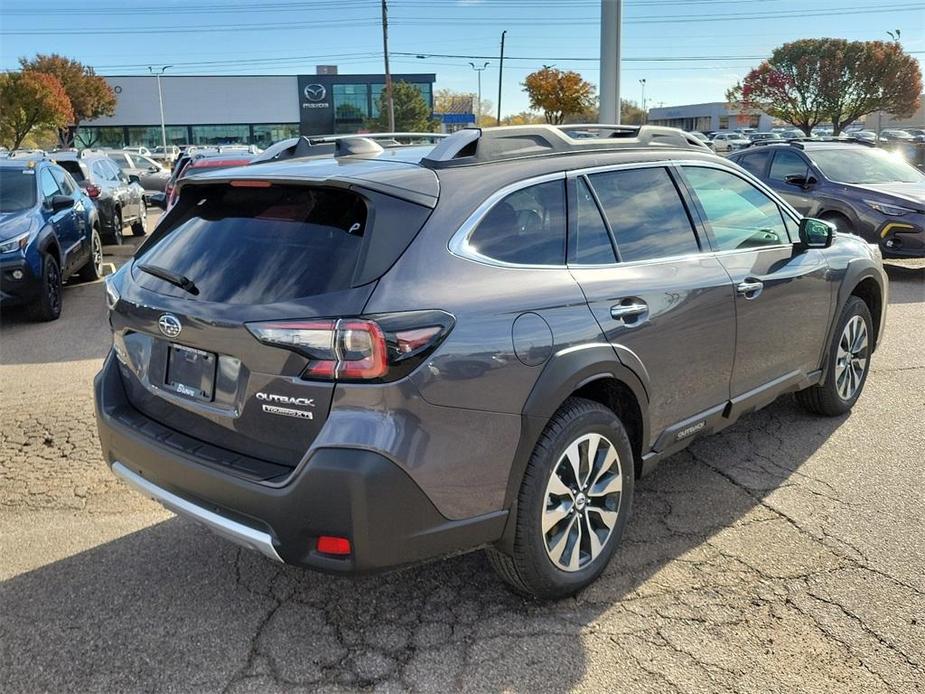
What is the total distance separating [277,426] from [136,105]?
91.7 m

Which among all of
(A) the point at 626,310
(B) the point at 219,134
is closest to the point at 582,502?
(A) the point at 626,310

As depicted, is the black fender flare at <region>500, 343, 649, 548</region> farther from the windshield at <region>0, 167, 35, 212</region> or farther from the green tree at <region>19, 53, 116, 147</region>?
the green tree at <region>19, 53, 116, 147</region>

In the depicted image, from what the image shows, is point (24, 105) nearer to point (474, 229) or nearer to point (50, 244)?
point (50, 244)

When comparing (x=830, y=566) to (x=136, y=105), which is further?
(x=136, y=105)

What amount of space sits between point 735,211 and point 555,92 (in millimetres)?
48361

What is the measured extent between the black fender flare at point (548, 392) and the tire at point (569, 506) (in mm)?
55

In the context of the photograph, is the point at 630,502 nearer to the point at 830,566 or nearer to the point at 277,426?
the point at 830,566

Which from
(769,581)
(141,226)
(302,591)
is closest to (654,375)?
(769,581)

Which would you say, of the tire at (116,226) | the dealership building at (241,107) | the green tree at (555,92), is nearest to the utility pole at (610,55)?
the tire at (116,226)

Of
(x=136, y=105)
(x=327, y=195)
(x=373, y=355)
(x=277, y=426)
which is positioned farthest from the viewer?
(x=136, y=105)

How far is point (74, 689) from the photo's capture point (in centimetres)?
270

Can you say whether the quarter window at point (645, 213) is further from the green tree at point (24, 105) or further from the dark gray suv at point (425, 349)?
the green tree at point (24, 105)

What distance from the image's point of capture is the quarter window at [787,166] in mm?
11254

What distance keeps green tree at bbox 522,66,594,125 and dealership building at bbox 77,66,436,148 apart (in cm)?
3410
